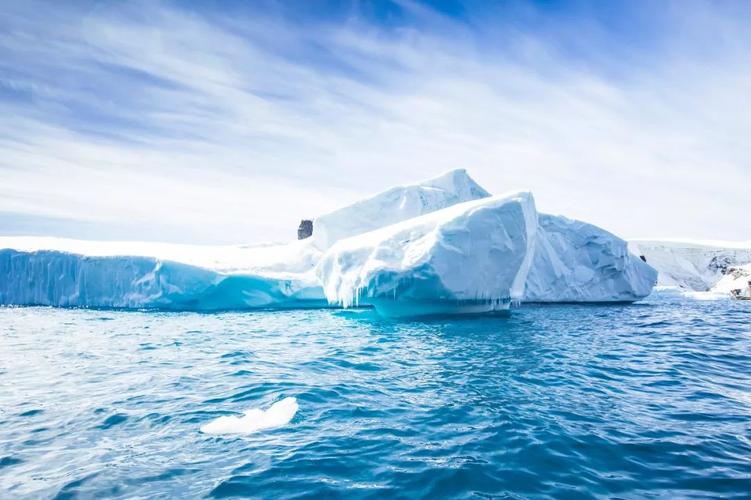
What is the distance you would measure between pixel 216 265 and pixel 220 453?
59.7 ft

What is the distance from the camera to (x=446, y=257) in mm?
13312

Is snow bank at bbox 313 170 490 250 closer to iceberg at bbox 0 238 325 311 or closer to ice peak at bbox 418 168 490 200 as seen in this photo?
ice peak at bbox 418 168 490 200

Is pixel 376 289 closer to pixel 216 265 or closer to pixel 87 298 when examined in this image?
pixel 216 265

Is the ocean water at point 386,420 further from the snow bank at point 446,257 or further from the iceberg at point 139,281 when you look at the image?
the iceberg at point 139,281

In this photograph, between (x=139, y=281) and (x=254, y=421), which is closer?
(x=254, y=421)

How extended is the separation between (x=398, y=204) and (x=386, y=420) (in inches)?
707

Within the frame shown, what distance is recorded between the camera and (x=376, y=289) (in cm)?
1377

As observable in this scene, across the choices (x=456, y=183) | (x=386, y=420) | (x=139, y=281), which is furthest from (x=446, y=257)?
(x=139, y=281)

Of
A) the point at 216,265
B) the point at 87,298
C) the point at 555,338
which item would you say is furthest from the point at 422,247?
the point at 87,298

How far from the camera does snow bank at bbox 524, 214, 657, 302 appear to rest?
950 inches

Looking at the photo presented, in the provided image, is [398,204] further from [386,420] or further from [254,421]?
[254,421]

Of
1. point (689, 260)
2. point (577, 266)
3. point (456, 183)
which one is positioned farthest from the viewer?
point (689, 260)

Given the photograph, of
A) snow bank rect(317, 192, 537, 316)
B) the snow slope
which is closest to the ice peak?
snow bank rect(317, 192, 537, 316)

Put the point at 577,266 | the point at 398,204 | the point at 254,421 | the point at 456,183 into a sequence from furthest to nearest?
the point at 577,266 < the point at 456,183 < the point at 398,204 < the point at 254,421
